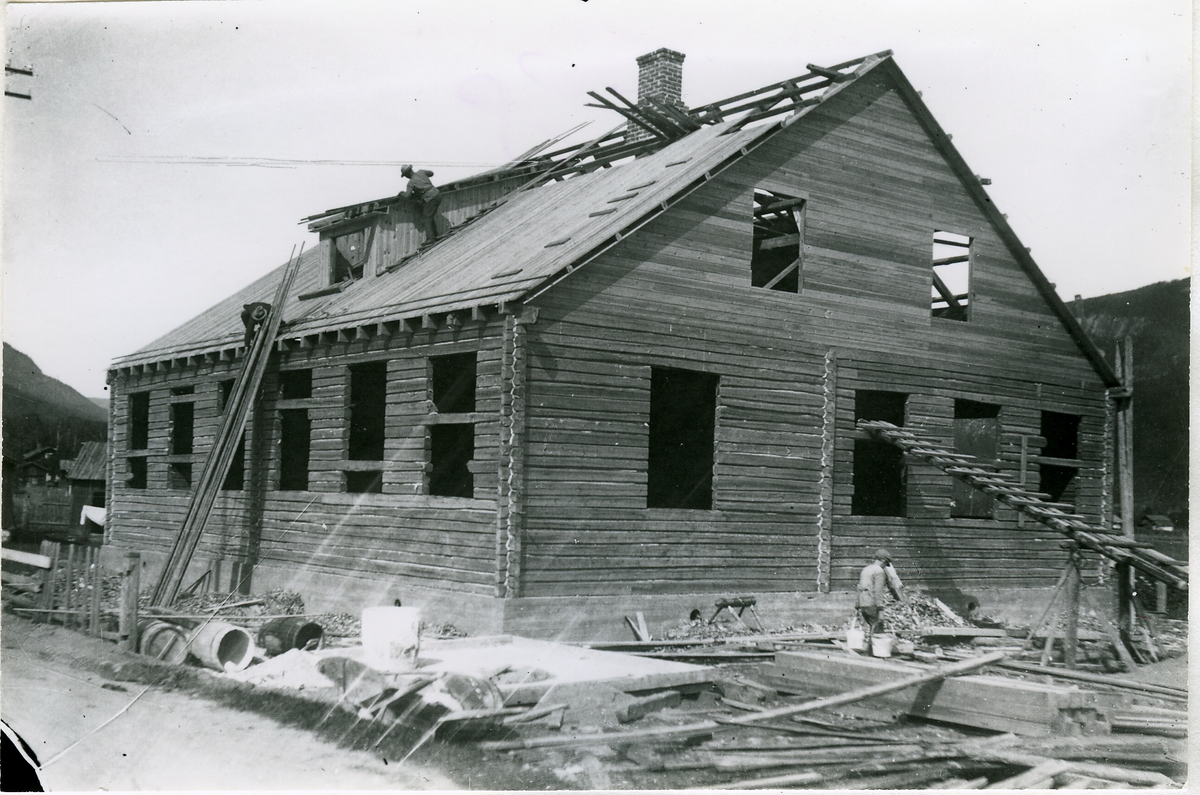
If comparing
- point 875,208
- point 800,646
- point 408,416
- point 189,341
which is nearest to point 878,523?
point 800,646

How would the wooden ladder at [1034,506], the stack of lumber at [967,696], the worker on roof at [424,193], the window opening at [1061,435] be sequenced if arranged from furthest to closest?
the worker on roof at [424,193]
the window opening at [1061,435]
the wooden ladder at [1034,506]
the stack of lumber at [967,696]

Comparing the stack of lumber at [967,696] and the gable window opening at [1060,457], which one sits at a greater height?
the gable window opening at [1060,457]

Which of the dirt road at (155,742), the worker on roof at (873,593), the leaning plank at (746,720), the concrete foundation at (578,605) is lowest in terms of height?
the dirt road at (155,742)

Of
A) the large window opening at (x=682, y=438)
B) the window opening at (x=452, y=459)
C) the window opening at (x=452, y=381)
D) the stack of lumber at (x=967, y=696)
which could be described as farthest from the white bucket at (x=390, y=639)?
the window opening at (x=452, y=459)

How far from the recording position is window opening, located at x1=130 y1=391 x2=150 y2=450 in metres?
24.4

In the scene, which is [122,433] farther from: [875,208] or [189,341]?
[875,208]

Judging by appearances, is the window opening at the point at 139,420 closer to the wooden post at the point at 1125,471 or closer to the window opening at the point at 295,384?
the window opening at the point at 295,384

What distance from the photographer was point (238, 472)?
21.8 m

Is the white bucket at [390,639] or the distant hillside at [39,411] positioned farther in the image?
the distant hillside at [39,411]

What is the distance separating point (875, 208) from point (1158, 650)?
8232 millimetres

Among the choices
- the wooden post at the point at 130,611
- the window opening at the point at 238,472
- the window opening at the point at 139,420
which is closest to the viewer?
the wooden post at the point at 130,611

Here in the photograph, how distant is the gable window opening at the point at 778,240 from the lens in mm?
18266

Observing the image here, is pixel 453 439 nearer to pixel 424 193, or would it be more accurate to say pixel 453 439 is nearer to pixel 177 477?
pixel 424 193

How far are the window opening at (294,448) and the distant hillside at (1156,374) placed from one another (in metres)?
13.8
